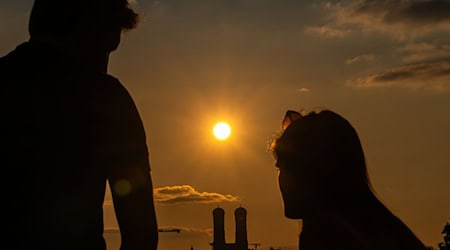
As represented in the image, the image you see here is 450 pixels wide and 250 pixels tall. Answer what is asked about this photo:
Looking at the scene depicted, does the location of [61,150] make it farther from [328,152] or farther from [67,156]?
[328,152]

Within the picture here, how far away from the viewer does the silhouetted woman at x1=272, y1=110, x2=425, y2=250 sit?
178 inches

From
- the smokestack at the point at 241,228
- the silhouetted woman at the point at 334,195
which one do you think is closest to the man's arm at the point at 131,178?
the silhouetted woman at the point at 334,195

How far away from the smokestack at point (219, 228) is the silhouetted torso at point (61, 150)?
57923 millimetres

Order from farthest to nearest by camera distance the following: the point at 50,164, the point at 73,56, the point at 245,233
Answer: the point at 245,233
the point at 73,56
the point at 50,164

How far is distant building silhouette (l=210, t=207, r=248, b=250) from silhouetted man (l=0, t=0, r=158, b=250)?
5601 cm

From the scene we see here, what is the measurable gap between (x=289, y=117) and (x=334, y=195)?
2.20ft

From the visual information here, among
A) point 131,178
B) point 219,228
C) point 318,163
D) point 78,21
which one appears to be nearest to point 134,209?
point 131,178

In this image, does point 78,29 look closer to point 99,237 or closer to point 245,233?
point 99,237

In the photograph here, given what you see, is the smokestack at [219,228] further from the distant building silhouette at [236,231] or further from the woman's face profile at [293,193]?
the woman's face profile at [293,193]

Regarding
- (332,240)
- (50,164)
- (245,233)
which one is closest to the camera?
(50,164)

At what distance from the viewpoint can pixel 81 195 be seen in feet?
11.0

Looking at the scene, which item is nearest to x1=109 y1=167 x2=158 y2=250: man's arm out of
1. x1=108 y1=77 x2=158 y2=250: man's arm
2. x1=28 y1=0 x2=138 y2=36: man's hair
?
x1=108 y1=77 x2=158 y2=250: man's arm

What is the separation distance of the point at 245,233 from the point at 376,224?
57367 millimetres

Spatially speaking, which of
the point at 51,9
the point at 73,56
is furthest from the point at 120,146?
the point at 51,9
